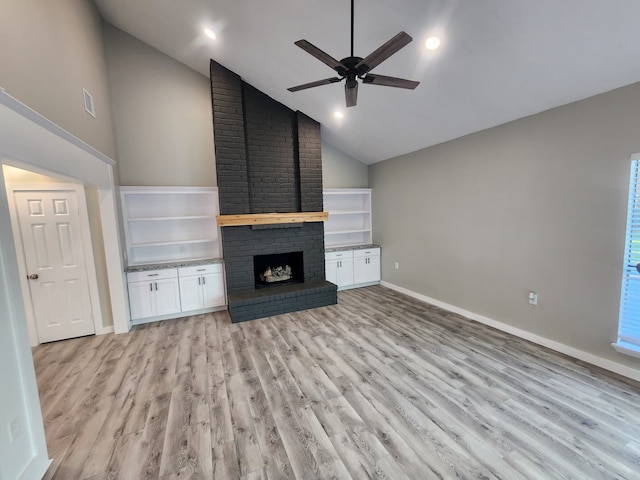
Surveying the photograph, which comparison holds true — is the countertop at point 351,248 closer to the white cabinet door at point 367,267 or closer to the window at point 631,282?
the white cabinet door at point 367,267

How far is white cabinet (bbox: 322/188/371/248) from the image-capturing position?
578 cm

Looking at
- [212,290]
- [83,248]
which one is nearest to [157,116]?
[83,248]

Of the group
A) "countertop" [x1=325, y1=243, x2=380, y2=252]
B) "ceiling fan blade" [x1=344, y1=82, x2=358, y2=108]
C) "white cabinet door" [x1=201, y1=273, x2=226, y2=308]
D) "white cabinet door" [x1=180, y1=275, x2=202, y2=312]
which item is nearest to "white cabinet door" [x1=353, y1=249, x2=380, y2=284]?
"countertop" [x1=325, y1=243, x2=380, y2=252]

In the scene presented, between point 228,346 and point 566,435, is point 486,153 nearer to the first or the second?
point 566,435

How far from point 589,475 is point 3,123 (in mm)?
Answer: 4103

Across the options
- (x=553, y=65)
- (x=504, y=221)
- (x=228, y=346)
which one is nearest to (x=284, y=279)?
(x=228, y=346)

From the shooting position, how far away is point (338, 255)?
5.38 meters

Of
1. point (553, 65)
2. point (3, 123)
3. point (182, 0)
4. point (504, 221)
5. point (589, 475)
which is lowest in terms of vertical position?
point (589, 475)

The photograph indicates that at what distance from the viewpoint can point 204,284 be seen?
14.5ft

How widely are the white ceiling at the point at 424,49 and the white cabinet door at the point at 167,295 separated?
3.43 meters

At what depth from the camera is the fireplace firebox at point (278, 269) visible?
4.94m

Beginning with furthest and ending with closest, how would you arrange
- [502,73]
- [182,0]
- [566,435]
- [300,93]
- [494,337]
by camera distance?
[300,93], [494,337], [182,0], [502,73], [566,435]

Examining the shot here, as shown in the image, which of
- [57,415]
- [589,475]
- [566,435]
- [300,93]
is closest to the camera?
[589,475]

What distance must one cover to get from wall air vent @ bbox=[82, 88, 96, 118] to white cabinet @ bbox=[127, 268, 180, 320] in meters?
2.15
